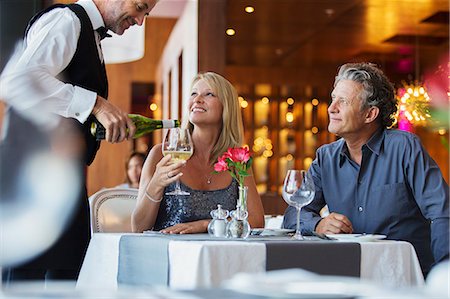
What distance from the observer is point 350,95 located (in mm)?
2828

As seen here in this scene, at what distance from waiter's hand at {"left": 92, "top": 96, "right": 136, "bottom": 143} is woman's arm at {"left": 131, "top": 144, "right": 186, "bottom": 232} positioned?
0.19 meters

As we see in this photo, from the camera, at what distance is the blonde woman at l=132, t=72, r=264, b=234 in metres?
2.63

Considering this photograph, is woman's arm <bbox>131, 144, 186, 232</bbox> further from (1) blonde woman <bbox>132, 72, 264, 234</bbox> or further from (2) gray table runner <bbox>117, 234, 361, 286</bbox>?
(2) gray table runner <bbox>117, 234, 361, 286</bbox>

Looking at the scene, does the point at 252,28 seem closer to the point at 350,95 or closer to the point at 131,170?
the point at 131,170

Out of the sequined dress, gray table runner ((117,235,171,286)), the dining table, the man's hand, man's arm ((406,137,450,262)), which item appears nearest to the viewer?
the dining table

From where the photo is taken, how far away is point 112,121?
2260mm

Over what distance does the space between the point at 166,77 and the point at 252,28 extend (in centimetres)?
313

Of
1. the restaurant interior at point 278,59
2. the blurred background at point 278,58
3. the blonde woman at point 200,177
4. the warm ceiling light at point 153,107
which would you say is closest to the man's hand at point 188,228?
the blonde woman at point 200,177

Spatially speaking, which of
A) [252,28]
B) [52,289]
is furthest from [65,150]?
[252,28]

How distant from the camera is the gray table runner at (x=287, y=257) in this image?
1928 mm

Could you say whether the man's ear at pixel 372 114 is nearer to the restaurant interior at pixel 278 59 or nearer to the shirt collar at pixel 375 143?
the shirt collar at pixel 375 143

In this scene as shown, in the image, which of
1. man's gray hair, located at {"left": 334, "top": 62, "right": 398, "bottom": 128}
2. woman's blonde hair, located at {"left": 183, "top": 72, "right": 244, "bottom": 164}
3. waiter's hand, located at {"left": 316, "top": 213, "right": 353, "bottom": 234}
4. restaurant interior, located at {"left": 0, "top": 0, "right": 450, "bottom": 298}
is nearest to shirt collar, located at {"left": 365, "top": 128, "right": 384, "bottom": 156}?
man's gray hair, located at {"left": 334, "top": 62, "right": 398, "bottom": 128}

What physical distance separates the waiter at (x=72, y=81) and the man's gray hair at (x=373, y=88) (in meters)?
0.83

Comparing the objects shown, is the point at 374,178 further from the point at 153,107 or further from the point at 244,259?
the point at 153,107
